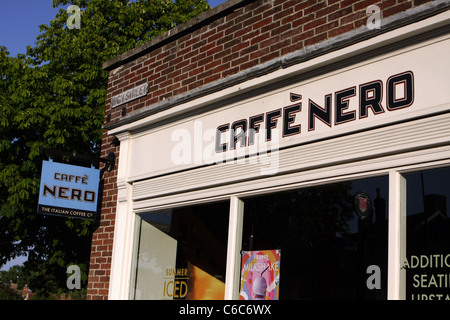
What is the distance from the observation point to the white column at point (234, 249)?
6.27 metres

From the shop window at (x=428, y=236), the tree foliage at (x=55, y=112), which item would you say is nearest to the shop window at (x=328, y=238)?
the shop window at (x=428, y=236)

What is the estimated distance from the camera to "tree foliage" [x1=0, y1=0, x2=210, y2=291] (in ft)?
55.3

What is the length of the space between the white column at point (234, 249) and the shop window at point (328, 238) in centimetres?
12

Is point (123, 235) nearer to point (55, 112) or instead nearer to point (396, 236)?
point (396, 236)

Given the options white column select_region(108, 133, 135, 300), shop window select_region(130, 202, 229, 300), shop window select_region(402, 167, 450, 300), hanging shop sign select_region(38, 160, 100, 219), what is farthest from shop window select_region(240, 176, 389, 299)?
hanging shop sign select_region(38, 160, 100, 219)

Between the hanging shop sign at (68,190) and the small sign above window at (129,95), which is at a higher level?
the small sign above window at (129,95)

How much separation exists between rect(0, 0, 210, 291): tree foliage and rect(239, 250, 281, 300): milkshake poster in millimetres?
10874

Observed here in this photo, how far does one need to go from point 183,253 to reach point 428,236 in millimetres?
3397

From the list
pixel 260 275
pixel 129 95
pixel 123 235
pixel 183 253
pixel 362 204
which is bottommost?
pixel 260 275

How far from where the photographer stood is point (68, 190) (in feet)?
25.7

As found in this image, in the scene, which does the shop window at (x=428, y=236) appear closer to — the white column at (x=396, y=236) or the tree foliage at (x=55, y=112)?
the white column at (x=396, y=236)

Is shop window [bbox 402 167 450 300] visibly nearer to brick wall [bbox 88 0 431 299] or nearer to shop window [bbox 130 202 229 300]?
brick wall [bbox 88 0 431 299]

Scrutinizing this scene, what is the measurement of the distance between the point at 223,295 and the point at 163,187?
5.64 ft

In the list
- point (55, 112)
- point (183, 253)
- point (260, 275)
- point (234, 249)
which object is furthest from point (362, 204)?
point (55, 112)
